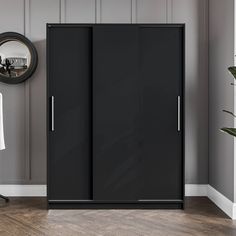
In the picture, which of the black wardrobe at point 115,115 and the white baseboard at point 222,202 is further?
the black wardrobe at point 115,115

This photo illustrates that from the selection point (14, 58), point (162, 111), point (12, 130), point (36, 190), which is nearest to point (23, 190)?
point (36, 190)

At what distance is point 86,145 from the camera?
3.94m

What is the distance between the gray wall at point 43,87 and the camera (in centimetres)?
445

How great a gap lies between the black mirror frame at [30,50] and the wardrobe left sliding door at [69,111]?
561 millimetres

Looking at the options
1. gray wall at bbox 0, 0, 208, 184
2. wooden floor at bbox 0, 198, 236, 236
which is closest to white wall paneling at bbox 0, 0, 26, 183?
gray wall at bbox 0, 0, 208, 184

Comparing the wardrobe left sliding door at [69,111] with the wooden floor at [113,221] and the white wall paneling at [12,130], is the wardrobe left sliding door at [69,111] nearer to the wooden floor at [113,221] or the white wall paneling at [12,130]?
the wooden floor at [113,221]

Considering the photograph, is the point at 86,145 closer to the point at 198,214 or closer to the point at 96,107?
the point at 96,107

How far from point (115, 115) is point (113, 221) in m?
1.04

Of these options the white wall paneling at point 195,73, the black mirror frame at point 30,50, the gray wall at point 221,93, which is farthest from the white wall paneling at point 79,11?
the gray wall at point 221,93

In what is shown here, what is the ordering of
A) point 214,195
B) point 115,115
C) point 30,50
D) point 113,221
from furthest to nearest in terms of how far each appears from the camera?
point 30,50 < point 214,195 < point 115,115 < point 113,221

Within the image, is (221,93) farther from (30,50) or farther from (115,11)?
(30,50)

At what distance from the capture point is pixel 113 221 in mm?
3541

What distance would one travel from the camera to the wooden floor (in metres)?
3.25

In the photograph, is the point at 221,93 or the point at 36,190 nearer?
the point at 221,93
